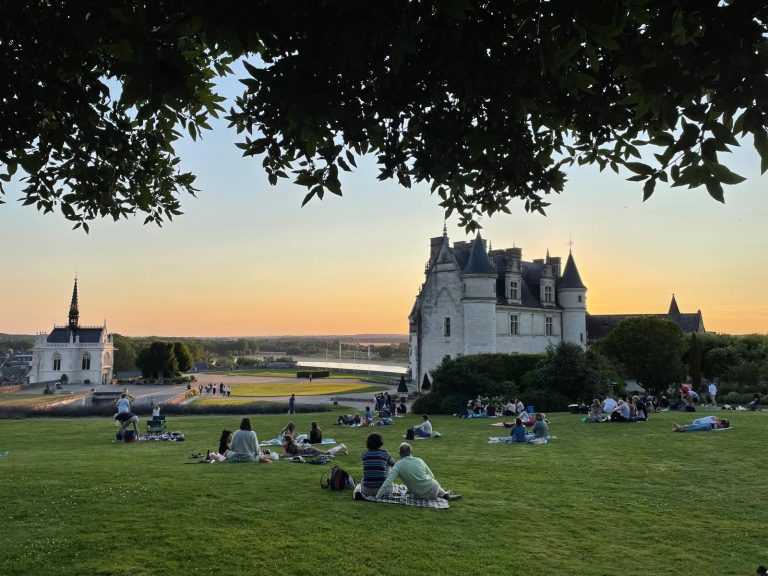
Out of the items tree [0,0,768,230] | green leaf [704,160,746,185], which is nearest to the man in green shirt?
tree [0,0,768,230]

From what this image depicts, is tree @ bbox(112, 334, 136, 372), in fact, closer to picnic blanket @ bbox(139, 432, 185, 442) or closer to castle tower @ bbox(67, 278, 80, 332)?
castle tower @ bbox(67, 278, 80, 332)

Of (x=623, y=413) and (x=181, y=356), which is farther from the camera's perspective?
(x=181, y=356)

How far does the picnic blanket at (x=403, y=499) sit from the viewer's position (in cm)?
1048

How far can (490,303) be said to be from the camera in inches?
2159

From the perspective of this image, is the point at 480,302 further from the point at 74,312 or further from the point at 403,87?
the point at 74,312

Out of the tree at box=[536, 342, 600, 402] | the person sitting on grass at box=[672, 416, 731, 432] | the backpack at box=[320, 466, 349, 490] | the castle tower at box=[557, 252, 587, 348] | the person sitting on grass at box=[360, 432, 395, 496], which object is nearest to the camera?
the person sitting on grass at box=[360, 432, 395, 496]

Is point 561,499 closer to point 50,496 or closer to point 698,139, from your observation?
point 698,139

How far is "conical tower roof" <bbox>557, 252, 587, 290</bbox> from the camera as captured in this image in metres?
60.8

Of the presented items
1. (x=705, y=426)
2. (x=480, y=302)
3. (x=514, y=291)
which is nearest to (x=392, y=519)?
(x=705, y=426)

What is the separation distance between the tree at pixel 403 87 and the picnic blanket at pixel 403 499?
15.2 ft

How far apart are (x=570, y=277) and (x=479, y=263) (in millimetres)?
11374

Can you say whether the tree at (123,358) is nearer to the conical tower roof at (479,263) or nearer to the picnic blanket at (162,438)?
the conical tower roof at (479,263)

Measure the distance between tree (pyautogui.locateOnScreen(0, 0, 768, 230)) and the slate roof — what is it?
341 ft

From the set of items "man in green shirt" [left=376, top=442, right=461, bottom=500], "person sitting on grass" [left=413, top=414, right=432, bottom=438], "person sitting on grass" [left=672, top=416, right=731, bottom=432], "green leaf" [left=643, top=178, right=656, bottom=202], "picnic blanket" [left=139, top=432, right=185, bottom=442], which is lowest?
"picnic blanket" [left=139, top=432, right=185, bottom=442]
